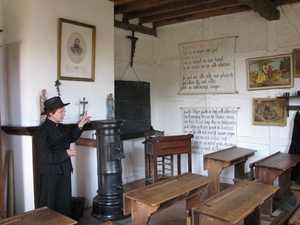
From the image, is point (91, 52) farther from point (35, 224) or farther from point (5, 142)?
point (35, 224)

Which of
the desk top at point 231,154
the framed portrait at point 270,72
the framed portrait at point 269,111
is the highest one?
the framed portrait at point 270,72

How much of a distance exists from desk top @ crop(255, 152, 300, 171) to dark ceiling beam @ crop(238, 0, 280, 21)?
187 centimetres

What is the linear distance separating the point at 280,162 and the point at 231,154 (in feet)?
2.18

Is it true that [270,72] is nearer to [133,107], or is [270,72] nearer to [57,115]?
[133,107]

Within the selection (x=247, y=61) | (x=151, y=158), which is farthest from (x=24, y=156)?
(x=247, y=61)

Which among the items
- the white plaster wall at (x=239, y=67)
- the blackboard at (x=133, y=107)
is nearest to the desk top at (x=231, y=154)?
the white plaster wall at (x=239, y=67)

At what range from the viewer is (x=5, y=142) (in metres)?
3.23

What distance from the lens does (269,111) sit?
13.7ft

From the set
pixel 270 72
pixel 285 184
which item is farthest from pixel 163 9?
pixel 285 184

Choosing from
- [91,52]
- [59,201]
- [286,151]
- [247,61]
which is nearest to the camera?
[59,201]

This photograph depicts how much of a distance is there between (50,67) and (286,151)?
331cm

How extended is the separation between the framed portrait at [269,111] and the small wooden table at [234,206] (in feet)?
5.58

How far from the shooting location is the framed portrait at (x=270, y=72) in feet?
13.2

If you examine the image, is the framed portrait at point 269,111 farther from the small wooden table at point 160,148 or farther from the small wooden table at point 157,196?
the small wooden table at point 157,196
